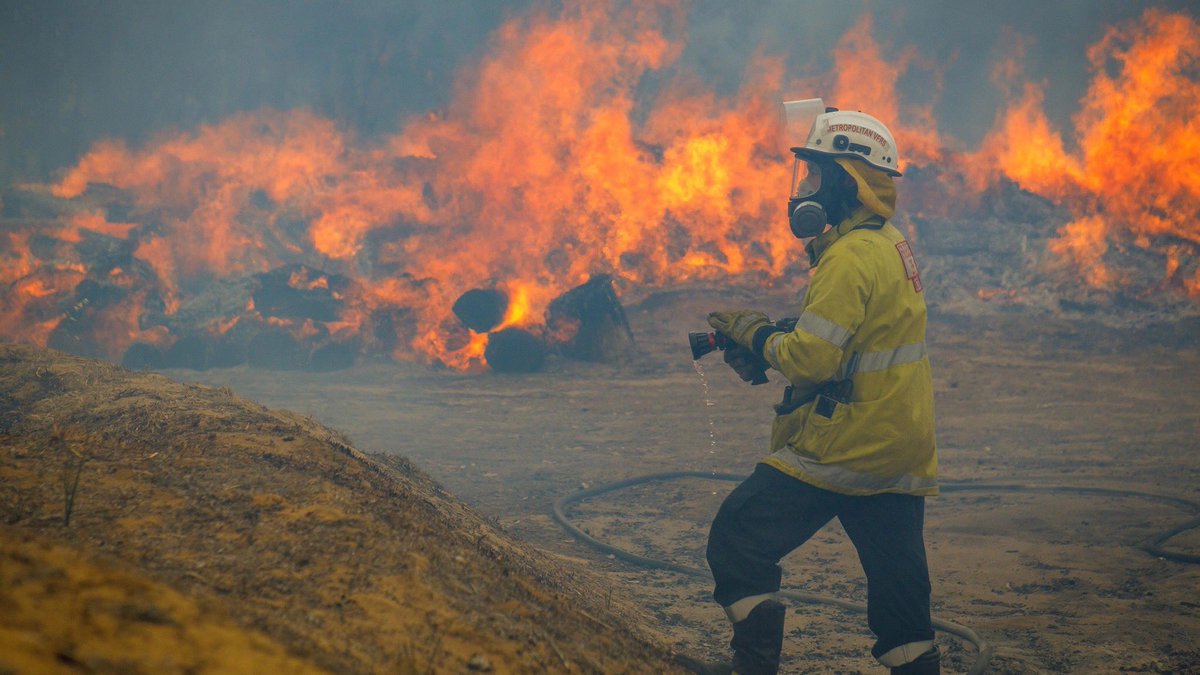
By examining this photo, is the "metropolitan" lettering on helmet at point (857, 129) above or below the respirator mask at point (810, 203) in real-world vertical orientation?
above

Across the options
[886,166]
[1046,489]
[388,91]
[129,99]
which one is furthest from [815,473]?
[129,99]

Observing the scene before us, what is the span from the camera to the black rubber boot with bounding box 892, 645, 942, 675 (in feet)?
11.4

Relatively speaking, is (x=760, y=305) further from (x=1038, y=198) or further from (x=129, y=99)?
(x=129, y=99)

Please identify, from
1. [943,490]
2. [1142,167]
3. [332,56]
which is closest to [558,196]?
[943,490]

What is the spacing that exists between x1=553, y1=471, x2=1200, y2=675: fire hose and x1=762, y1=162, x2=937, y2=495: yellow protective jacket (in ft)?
4.86

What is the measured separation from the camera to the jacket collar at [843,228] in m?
3.83

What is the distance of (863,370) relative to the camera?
362 centimetres

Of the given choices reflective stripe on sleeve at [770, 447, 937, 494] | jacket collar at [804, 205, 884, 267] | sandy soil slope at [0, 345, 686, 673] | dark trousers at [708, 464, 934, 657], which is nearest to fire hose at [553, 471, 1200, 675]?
dark trousers at [708, 464, 934, 657]

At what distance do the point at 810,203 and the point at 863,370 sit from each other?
858mm

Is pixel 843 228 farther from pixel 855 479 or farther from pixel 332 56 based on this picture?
pixel 332 56

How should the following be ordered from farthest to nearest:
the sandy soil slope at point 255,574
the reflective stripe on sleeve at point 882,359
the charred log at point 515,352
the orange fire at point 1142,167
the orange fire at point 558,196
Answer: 1. the orange fire at point 558,196
2. the orange fire at point 1142,167
3. the charred log at point 515,352
4. the reflective stripe on sleeve at point 882,359
5. the sandy soil slope at point 255,574

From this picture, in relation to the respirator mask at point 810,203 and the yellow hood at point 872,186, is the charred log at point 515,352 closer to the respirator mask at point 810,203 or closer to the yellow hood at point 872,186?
the respirator mask at point 810,203

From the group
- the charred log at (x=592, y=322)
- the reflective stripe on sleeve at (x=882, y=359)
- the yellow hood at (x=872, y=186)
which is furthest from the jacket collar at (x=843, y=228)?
the charred log at (x=592, y=322)

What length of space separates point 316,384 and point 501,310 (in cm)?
361
